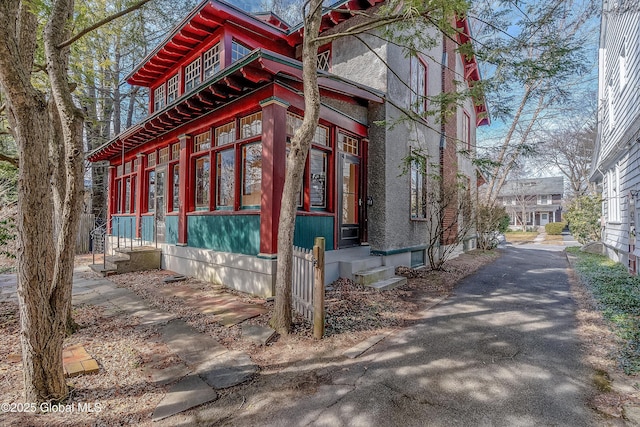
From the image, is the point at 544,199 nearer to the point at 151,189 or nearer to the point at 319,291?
the point at 151,189

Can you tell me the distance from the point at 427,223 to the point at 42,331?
363 inches

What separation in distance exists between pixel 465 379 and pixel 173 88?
11.6 m

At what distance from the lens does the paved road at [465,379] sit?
2.56 m

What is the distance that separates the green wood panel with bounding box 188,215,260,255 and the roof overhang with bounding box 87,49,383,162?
2.42 metres

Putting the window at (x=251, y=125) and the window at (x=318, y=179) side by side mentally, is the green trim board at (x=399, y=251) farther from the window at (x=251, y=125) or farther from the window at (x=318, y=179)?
the window at (x=251, y=125)

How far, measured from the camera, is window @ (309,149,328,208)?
7063mm

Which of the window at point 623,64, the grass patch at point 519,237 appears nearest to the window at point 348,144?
the window at point 623,64

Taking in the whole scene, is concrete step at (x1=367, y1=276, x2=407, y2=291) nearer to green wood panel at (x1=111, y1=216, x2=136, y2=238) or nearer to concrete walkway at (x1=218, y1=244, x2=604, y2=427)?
concrete walkway at (x1=218, y1=244, x2=604, y2=427)

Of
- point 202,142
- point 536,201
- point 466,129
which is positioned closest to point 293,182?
point 202,142

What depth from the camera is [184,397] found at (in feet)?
9.21

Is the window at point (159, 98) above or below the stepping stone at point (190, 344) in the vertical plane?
above

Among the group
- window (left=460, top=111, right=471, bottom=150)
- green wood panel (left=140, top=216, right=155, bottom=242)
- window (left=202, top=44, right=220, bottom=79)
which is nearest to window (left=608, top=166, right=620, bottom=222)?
window (left=460, top=111, right=471, bottom=150)

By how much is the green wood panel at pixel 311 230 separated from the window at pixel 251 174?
0.98 m

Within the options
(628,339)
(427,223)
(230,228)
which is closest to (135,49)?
(230,228)
